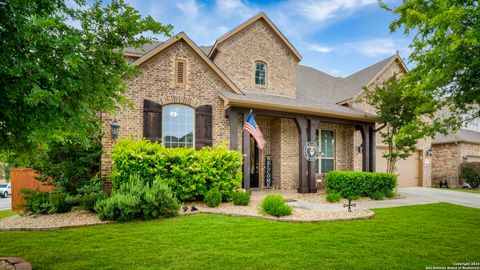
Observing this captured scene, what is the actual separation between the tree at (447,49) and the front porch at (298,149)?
5.02 m

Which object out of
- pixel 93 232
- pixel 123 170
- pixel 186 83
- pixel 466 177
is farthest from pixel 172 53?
pixel 466 177

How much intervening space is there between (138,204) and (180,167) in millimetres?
2199

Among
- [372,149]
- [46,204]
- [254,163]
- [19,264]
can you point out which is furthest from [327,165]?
[19,264]

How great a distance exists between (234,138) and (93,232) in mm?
6029

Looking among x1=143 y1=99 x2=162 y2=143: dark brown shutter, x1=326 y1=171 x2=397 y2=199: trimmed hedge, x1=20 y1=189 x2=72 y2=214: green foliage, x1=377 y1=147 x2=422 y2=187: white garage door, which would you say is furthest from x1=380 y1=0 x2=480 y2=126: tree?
x1=20 y1=189 x2=72 y2=214: green foliage

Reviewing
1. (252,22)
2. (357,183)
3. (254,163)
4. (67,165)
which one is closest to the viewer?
(67,165)

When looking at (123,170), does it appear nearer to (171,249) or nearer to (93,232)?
(93,232)

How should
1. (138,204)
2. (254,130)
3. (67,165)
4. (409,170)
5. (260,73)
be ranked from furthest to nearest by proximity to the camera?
(409,170)
(260,73)
(254,130)
(67,165)
(138,204)

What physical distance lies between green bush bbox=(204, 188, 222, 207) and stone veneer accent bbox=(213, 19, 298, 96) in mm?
6433

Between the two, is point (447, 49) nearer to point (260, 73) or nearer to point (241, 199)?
point (241, 199)

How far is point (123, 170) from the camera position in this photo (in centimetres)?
869

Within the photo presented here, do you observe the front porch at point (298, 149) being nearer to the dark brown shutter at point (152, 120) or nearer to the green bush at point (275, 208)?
the dark brown shutter at point (152, 120)

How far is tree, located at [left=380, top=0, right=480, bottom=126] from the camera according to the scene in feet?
20.5

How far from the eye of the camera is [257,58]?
47.6 ft
